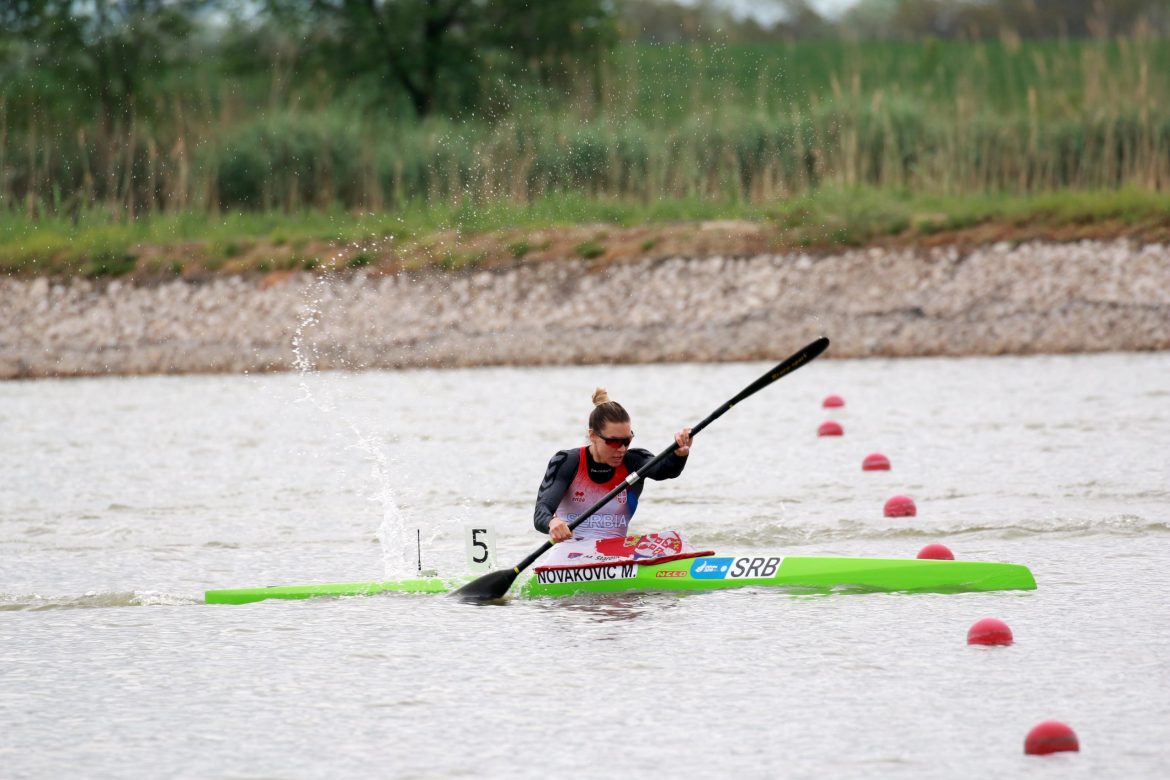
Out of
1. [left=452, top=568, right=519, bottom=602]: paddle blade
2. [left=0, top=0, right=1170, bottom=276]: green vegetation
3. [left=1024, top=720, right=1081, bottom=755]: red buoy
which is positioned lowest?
[left=452, top=568, right=519, bottom=602]: paddle blade

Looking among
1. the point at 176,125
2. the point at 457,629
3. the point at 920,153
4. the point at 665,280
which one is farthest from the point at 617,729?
the point at 176,125

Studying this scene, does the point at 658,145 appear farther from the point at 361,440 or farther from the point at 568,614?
the point at 568,614

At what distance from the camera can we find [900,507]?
12250 mm

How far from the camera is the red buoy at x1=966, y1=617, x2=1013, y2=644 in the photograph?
27.0ft

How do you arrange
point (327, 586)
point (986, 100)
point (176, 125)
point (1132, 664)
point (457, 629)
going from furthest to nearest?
1. point (176, 125)
2. point (986, 100)
3. point (327, 586)
4. point (457, 629)
5. point (1132, 664)

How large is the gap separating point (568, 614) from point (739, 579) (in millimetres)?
998

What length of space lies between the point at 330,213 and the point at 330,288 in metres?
2.00

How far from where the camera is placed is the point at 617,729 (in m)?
7.00

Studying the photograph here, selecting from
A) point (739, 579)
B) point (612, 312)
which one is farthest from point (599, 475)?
point (612, 312)

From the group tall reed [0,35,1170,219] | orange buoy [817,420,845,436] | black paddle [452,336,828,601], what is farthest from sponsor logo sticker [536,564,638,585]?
tall reed [0,35,1170,219]

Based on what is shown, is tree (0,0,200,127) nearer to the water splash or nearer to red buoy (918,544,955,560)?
the water splash

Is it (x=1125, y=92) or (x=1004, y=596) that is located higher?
(x=1125, y=92)

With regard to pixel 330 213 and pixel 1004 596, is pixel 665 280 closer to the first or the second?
pixel 330 213

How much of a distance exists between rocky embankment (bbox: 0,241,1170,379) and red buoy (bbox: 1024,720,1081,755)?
58.0 feet
